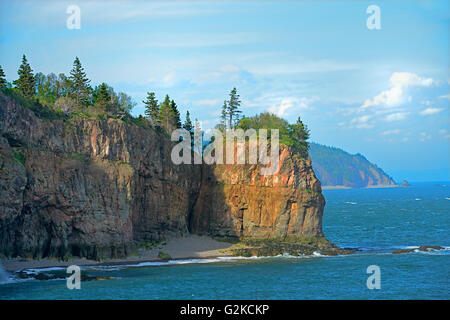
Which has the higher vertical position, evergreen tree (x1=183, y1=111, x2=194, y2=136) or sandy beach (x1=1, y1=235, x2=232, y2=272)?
evergreen tree (x1=183, y1=111, x2=194, y2=136)

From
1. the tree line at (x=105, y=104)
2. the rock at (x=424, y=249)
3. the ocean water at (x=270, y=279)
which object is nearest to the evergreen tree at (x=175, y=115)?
the tree line at (x=105, y=104)

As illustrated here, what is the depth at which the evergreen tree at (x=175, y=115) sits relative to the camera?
9044 centimetres

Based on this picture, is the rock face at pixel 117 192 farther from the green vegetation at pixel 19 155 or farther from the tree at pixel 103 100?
the tree at pixel 103 100

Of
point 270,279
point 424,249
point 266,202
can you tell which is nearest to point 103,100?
point 266,202

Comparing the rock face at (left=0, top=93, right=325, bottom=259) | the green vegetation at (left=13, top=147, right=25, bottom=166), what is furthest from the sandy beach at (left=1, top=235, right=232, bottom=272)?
the green vegetation at (left=13, top=147, right=25, bottom=166)

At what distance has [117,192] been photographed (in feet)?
238

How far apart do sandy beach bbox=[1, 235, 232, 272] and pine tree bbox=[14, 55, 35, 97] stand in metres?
21.4

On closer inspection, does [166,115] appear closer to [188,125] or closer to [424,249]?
[188,125]

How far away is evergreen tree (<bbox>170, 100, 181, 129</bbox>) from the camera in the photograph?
90.4 meters

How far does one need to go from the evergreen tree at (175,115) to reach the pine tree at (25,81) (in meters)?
19.9

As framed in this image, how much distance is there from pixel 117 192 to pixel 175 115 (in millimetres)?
21699

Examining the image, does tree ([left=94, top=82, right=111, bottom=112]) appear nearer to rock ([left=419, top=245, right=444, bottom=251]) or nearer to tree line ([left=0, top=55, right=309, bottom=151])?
tree line ([left=0, top=55, right=309, bottom=151])

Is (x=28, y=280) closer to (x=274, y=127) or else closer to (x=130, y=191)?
(x=130, y=191)
